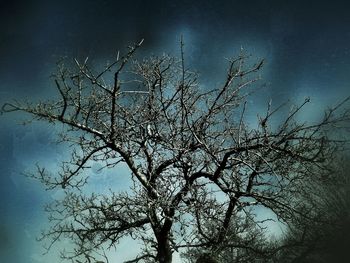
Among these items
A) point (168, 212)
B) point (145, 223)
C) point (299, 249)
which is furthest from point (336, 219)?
point (145, 223)

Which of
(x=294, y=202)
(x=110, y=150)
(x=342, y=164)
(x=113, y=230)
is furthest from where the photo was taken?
(x=113, y=230)

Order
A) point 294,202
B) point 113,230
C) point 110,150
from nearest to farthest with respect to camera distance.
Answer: point 294,202 < point 110,150 < point 113,230

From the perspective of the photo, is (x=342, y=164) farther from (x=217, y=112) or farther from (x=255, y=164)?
(x=217, y=112)

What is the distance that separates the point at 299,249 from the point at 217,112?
15.5 ft

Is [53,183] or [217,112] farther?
[53,183]

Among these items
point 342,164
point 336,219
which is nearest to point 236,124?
point 342,164

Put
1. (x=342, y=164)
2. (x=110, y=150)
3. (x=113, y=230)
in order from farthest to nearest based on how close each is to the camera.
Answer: (x=113, y=230) < (x=110, y=150) < (x=342, y=164)

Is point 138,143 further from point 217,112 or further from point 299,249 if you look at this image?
point 299,249

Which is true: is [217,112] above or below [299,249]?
above

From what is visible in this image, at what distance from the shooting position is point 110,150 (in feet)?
31.1

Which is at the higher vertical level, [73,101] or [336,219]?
[73,101]

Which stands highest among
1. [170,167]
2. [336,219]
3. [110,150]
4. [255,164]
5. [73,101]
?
[73,101]

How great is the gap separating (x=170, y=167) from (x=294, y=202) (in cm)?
308

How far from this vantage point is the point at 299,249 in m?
10.3
